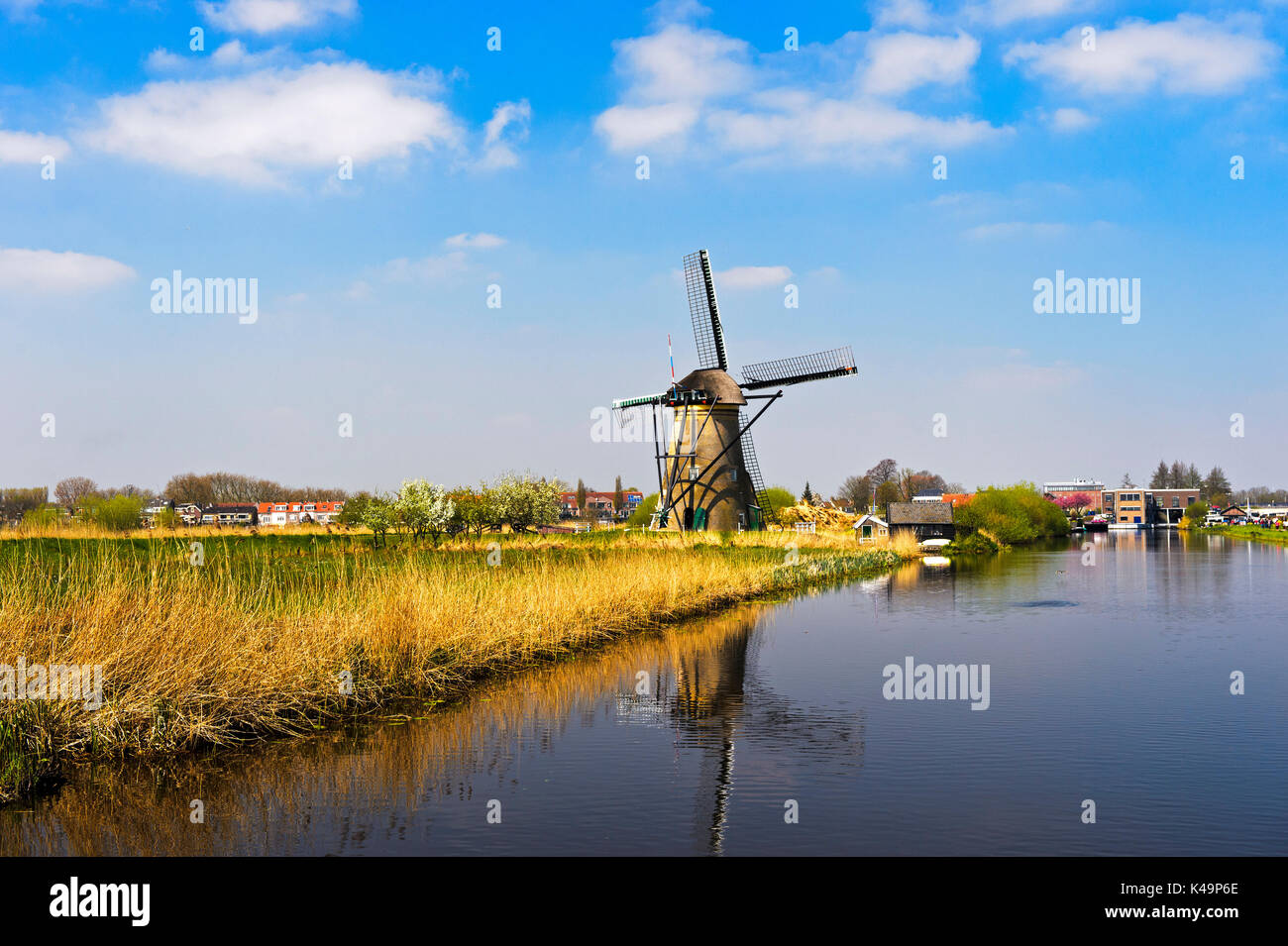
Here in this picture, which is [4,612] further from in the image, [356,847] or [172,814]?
[356,847]

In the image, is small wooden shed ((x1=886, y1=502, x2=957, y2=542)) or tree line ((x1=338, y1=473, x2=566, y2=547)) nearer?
tree line ((x1=338, y1=473, x2=566, y2=547))

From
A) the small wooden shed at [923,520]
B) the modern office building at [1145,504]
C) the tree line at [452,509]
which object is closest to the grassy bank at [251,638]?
the tree line at [452,509]

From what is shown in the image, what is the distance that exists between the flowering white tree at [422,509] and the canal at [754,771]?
23690 millimetres

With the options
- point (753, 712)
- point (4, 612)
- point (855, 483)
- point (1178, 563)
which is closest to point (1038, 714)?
point (753, 712)

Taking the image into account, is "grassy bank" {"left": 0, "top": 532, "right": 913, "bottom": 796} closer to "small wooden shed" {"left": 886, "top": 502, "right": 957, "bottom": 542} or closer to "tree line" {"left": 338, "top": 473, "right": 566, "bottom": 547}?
"tree line" {"left": 338, "top": 473, "right": 566, "bottom": 547}

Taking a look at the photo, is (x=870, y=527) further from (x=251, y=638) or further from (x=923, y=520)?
(x=251, y=638)

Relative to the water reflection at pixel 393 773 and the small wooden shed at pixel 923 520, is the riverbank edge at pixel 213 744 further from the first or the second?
the small wooden shed at pixel 923 520

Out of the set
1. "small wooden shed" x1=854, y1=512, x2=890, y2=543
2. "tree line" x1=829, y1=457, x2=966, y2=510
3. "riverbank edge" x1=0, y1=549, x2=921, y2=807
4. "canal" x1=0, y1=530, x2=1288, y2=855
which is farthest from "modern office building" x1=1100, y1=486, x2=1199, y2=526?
"canal" x1=0, y1=530, x2=1288, y2=855

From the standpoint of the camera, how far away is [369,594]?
15.1 meters

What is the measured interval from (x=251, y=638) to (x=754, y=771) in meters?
5.83

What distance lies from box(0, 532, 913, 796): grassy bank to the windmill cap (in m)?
26.5

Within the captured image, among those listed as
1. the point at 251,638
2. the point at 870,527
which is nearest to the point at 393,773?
the point at 251,638

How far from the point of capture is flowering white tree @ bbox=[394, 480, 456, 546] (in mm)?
41406

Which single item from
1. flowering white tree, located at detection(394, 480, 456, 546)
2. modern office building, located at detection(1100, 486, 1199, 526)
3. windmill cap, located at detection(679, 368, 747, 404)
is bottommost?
modern office building, located at detection(1100, 486, 1199, 526)
